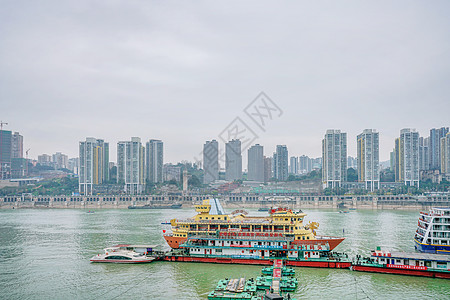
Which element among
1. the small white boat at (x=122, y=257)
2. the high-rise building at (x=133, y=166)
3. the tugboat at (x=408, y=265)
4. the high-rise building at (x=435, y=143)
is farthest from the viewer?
the high-rise building at (x=435, y=143)

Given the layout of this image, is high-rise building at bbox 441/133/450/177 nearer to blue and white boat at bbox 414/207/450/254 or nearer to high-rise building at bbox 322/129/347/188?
high-rise building at bbox 322/129/347/188

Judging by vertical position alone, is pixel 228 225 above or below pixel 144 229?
above

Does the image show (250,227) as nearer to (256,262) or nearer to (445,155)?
(256,262)

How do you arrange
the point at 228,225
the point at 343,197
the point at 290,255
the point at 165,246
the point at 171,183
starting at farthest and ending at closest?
the point at 171,183 → the point at 343,197 → the point at 165,246 → the point at 228,225 → the point at 290,255

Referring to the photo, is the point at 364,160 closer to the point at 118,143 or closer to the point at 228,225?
the point at 118,143

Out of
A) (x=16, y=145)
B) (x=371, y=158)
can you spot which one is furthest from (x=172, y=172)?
(x=371, y=158)

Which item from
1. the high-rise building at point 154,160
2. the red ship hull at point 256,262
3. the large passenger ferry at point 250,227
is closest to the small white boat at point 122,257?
the red ship hull at point 256,262

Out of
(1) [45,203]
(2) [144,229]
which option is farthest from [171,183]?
(2) [144,229]

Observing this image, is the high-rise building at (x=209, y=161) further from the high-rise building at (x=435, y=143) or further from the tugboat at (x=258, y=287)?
the tugboat at (x=258, y=287)
